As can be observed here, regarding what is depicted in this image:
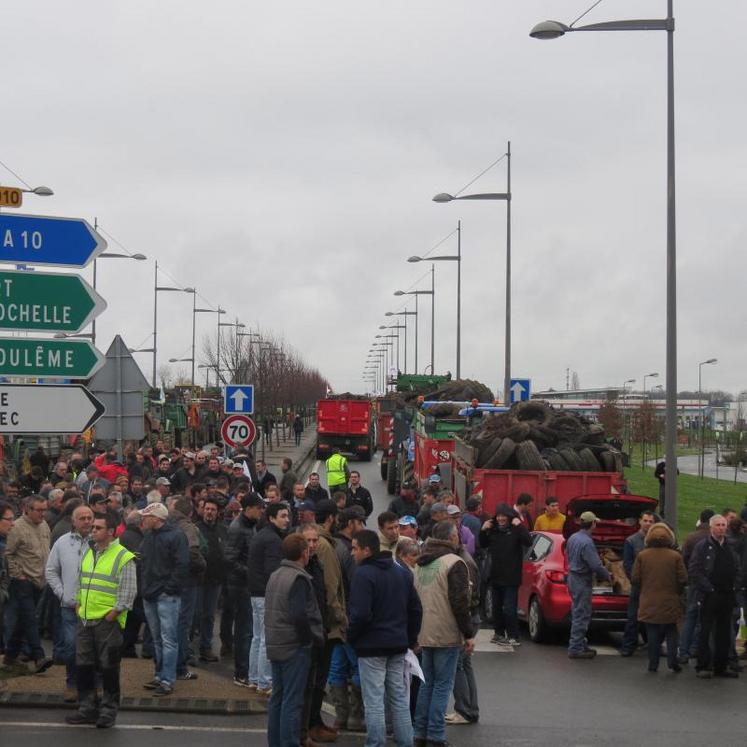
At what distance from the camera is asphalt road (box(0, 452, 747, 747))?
9820 mm

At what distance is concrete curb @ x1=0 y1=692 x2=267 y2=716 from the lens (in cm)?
1055

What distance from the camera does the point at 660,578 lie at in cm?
1349

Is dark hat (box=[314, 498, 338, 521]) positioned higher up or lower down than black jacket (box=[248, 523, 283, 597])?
higher up

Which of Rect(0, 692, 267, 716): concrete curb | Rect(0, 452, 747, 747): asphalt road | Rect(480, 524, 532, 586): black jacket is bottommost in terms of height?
Rect(0, 452, 747, 747): asphalt road

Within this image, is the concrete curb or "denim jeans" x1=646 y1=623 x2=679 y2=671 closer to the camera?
the concrete curb

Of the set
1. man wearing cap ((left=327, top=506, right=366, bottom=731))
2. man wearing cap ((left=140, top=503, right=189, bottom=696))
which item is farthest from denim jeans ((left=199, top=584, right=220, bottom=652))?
man wearing cap ((left=327, top=506, right=366, bottom=731))

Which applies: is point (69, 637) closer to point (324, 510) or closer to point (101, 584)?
point (101, 584)

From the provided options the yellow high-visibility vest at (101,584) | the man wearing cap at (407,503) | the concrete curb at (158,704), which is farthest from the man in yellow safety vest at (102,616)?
the man wearing cap at (407,503)

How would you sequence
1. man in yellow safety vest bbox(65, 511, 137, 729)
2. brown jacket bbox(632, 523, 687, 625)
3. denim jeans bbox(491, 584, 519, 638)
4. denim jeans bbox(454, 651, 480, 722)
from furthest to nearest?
denim jeans bbox(491, 584, 519, 638), brown jacket bbox(632, 523, 687, 625), denim jeans bbox(454, 651, 480, 722), man in yellow safety vest bbox(65, 511, 137, 729)

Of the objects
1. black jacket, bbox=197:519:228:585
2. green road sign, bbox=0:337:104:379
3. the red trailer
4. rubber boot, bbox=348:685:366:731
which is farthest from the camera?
the red trailer

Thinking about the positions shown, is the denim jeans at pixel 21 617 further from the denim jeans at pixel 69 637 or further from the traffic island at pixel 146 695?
the denim jeans at pixel 69 637

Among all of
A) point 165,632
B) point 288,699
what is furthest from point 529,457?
point 288,699

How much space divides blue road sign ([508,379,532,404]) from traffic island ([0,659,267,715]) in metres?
20.2

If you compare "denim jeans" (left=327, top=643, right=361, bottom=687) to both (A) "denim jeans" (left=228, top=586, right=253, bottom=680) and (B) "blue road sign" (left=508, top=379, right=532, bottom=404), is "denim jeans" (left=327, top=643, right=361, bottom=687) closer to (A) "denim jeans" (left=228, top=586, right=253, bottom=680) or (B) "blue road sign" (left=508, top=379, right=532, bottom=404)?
(A) "denim jeans" (left=228, top=586, right=253, bottom=680)
